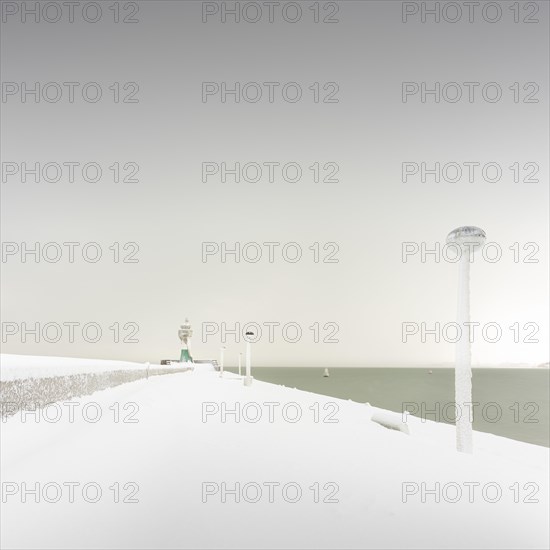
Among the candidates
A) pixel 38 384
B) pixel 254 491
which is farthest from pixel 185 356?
pixel 254 491

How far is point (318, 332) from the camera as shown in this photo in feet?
59.2

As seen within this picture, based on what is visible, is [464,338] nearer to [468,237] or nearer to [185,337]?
[468,237]

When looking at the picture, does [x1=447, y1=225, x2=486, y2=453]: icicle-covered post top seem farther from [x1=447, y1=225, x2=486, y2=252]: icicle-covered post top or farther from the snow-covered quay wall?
the snow-covered quay wall

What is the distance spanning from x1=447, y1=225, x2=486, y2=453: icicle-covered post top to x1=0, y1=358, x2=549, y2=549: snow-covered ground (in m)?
1.22

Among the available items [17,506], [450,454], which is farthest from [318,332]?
[17,506]

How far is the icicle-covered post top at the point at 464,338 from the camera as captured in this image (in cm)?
986

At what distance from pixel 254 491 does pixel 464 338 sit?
6.86m

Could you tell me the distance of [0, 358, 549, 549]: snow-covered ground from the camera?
454 cm

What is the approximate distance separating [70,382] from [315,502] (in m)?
10.8

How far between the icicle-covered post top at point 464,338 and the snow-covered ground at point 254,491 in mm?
1219

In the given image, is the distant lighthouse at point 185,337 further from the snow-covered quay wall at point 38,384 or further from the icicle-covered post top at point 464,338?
the icicle-covered post top at point 464,338

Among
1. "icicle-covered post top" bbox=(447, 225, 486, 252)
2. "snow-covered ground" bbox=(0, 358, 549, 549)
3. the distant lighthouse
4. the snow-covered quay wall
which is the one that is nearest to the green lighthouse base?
the distant lighthouse

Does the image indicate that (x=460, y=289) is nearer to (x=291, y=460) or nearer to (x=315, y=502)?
(x=291, y=460)

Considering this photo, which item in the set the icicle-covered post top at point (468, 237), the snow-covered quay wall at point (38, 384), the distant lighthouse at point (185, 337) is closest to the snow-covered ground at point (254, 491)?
the snow-covered quay wall at point (38, 384)
